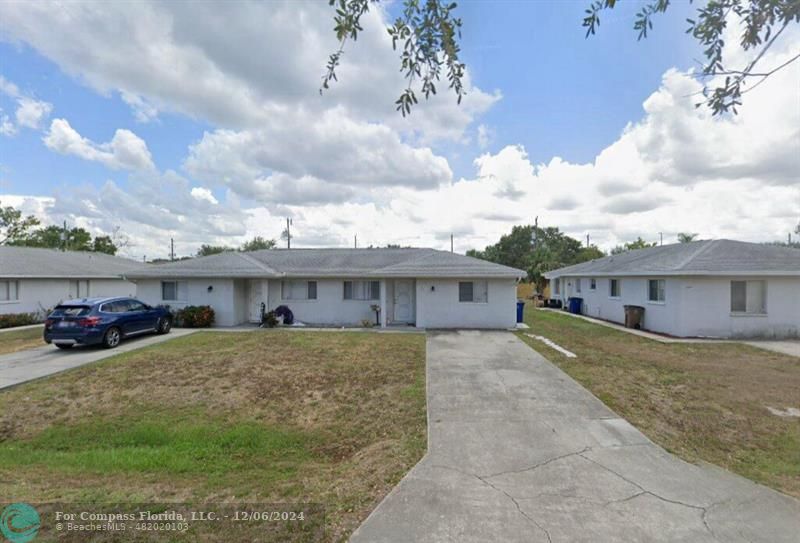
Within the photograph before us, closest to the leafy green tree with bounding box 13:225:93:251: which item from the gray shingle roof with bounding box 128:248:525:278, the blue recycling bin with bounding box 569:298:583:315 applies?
the gray shingle roof with bounding box 128:248:525:278

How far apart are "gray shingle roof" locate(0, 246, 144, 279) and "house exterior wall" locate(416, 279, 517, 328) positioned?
1827cm

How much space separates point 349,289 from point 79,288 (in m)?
18.5

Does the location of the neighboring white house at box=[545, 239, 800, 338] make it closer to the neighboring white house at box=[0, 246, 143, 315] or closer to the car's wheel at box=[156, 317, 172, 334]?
the car's wheel at box=[156, 317, 172, 334]

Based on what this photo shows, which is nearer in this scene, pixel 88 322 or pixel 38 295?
pixel 88 322

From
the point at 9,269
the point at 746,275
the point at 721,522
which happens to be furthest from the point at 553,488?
the point at 9,269

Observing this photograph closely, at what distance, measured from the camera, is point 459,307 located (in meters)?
15.8

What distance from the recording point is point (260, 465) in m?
4.87

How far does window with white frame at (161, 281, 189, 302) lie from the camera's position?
17.1 m

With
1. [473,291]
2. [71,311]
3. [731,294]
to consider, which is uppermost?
[473,291]

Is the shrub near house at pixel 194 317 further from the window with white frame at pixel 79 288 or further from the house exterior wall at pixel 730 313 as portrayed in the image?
the house exterior wall at pixel 730 313

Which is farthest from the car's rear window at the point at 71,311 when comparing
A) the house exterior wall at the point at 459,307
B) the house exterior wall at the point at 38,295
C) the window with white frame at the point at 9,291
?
the house exterior wall at the point at 459,307

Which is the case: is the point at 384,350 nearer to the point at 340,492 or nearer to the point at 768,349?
the point at 340,492

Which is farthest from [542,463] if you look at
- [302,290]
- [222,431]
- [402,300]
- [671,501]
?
[302,290]

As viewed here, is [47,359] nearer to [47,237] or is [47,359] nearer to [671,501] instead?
[671,501]
